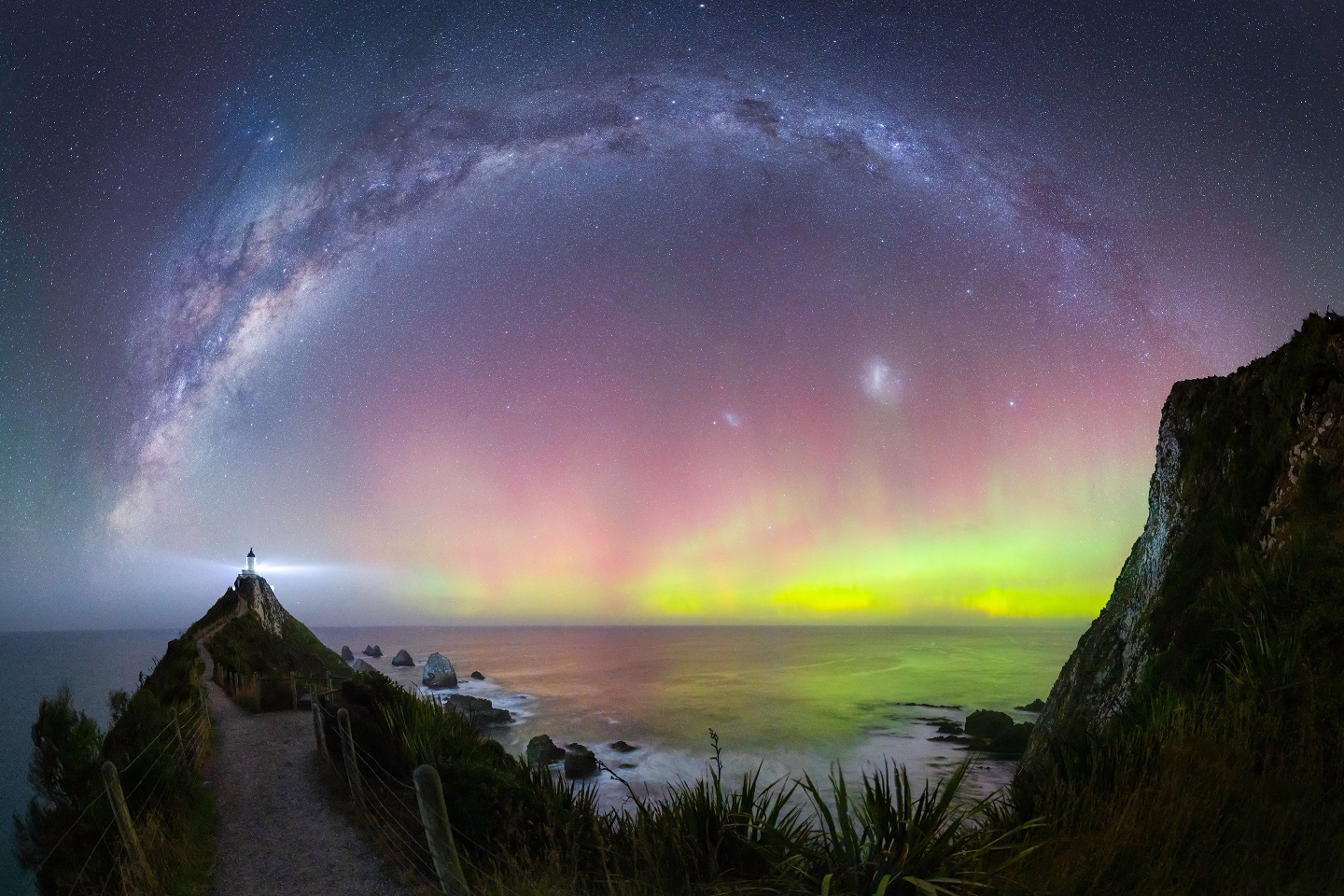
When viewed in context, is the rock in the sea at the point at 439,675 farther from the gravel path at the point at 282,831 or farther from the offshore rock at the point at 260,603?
the gravel path at the point at 282,831

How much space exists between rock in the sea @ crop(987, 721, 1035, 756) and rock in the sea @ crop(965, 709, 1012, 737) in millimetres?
305

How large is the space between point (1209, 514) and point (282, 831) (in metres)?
14.9

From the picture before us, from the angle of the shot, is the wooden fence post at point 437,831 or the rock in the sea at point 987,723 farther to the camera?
the rock in the sea at point 987,723

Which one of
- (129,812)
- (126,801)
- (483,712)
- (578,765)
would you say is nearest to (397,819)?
(129,812)

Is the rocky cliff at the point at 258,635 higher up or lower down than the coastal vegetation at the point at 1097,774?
lower down

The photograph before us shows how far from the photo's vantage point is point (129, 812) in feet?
28.3

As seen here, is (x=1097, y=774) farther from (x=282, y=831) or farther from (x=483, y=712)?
(x=483, y=712)

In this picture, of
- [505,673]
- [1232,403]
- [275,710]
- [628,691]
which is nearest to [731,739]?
[628,691]

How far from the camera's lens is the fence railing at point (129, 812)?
732 cm

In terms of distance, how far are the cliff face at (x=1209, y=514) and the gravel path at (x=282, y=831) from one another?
830cm

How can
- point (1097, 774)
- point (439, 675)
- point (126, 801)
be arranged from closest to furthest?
point (1097, 774)
point (126, 801)
point (439, 675)

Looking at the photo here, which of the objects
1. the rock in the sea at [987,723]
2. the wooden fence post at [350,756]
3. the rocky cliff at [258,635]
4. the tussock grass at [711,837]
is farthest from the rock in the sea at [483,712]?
the tussock grass at [711,837]

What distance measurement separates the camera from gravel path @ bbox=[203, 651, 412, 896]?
764 centimetres

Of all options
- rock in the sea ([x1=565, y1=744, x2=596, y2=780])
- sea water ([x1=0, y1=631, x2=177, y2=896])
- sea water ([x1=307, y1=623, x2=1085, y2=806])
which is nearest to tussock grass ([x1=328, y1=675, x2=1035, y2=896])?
sea water ([x1=307, y1=623, x2=1085, y2=806])
